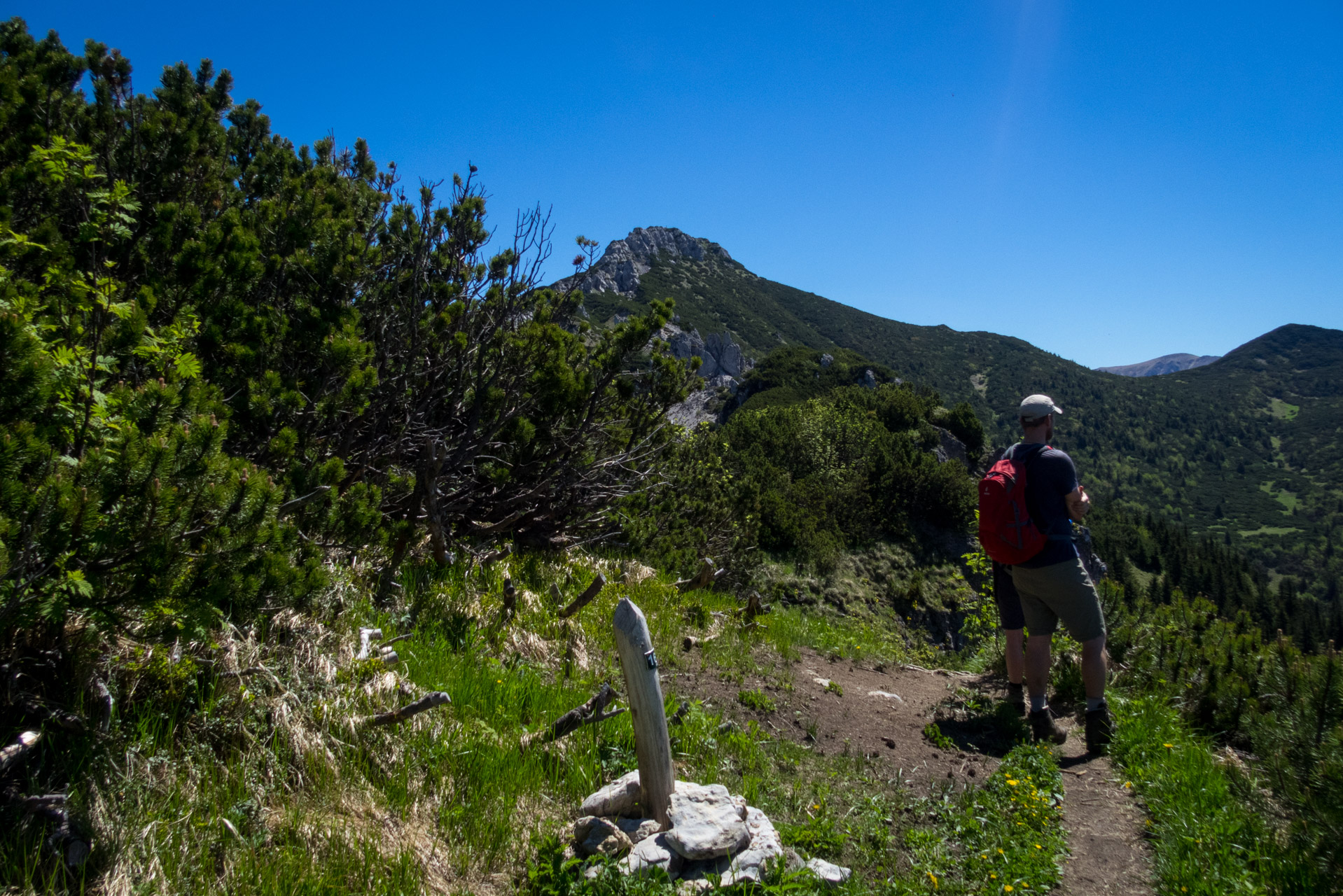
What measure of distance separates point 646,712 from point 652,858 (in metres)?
0.54

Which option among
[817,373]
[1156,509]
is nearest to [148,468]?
[817,373]

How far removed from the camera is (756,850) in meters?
2.56

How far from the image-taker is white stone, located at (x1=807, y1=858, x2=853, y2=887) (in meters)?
2.59

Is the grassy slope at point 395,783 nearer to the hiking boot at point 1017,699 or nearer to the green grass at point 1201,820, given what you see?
the green grass at point 1201,820

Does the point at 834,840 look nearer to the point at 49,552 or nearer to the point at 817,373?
the point at 49,552

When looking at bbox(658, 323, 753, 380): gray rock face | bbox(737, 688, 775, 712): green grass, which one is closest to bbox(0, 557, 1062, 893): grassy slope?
bbox(737, 688, 775, 712): green grass

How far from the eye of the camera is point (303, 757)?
2.64 meters

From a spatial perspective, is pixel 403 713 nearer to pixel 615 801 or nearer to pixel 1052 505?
pixel 615 801

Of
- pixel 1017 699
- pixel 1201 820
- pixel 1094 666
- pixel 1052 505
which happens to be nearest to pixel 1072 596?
pixel 1094 666

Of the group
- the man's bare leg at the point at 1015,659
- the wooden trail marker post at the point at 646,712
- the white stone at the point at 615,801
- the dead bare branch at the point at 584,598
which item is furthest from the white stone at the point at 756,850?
the man's bare leg at the point at 1015,659

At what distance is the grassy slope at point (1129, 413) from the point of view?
10100cm

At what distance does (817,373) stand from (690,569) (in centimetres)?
3989

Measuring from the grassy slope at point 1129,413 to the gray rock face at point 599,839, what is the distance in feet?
237

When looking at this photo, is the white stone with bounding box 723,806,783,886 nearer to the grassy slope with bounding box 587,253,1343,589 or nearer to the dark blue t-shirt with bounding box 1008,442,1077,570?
the dark blue t-shirt with bounding box 1008,442,1077,570
